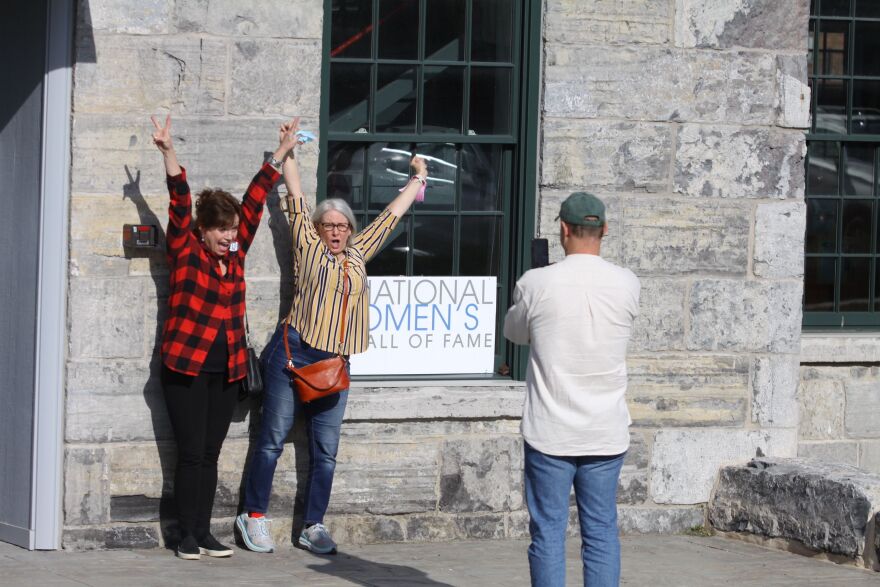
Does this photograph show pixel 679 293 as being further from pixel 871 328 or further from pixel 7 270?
pixel 7 270

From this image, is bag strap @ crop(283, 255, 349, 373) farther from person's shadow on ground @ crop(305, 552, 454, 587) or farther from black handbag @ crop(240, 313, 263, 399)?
person's shadow on ground @ crop(305, 552, 454, 587)

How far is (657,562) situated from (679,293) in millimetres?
1538

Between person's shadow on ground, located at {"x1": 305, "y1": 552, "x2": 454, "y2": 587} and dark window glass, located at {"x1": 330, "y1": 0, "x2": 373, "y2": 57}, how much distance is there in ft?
8.73

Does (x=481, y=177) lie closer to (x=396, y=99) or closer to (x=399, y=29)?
(x=396, y=99)

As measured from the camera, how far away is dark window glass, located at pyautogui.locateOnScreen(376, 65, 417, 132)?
7.48 metres

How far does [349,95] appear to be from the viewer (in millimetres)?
7441

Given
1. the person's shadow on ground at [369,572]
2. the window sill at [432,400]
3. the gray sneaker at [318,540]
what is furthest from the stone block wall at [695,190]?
the gray sneaker at [318,540]

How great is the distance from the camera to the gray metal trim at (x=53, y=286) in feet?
22.2

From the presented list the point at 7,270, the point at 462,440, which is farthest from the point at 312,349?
the point at 7,270

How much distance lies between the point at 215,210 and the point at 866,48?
4.33 metres

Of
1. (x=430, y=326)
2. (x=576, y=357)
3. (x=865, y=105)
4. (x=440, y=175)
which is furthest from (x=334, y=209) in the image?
(x=865, y=105)

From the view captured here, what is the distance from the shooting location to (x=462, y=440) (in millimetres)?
7398

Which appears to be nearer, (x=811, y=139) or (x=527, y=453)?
(x=527, y=453)

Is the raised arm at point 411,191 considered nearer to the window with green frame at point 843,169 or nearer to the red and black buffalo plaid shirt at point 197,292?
the red and black buffalo plaid shirt at point 197,292
